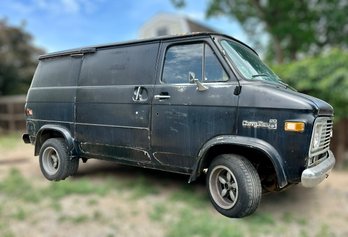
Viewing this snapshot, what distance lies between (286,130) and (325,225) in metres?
15.4

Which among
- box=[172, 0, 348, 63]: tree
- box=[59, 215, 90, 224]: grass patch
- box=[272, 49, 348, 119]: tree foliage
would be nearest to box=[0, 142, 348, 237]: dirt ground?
box=[59, 215, 90, 224]: grass patch

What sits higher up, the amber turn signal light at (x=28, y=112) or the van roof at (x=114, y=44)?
the van roof at (x=114, y=44)

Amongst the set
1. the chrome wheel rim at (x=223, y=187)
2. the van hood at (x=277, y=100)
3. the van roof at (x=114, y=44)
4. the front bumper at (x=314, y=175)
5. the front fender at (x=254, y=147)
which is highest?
the van roof at (x=114, y=44)

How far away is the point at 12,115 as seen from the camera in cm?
316

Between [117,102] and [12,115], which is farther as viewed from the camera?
[12,115]

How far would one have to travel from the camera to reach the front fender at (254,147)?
2029mm

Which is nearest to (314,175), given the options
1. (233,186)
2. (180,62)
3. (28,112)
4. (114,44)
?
(233,186)

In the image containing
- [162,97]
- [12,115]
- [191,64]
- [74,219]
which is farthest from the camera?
[74,219]

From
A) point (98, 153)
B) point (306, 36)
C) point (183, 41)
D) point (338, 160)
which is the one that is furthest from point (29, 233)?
point (306, 36)

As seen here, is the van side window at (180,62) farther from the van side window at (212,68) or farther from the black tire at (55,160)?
the black tire at (55,160)

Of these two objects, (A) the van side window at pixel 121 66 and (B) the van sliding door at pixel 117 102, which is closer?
(B) the van sliding door at pixel 117 102

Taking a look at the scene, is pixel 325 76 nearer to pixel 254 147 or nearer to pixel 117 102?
pixel 254 147

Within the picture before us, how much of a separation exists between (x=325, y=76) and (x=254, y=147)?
10.2 metres

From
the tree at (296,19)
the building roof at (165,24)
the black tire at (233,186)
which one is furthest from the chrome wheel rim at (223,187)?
the tree at (296,19)
